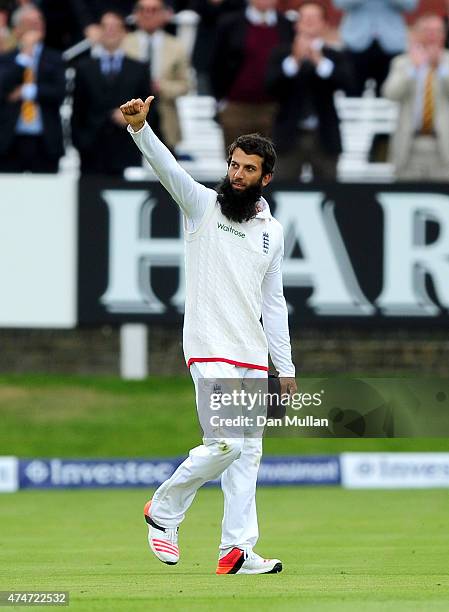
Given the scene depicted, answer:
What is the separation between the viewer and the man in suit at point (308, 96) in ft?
49.9

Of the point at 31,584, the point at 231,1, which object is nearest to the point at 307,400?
the point at 31,584

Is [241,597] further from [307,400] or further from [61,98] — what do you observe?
[61,98]

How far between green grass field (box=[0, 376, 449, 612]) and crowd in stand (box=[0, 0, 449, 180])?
2456mm

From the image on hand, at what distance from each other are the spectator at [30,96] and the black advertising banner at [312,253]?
2.09ft

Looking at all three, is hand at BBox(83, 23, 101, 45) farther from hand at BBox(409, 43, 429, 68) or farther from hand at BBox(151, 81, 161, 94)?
hand at BBox(409, 43, 429, 68)

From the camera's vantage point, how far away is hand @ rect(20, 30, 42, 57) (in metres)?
15.5

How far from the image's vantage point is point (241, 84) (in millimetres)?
16016

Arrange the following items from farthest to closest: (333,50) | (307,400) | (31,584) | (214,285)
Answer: (333,50), (307,400), (214,285), (31,584)

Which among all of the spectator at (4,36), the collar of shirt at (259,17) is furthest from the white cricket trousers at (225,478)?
the spectator at (4,36)

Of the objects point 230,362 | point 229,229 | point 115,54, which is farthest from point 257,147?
point 115,54

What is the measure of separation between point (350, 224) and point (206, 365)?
8.27m

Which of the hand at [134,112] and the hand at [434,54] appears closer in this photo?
the hand at [134,112]

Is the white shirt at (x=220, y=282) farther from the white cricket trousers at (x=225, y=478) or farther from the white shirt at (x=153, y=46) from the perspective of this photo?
the white shirt at (x=153, y=46)

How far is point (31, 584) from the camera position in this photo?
7422 millimetres
